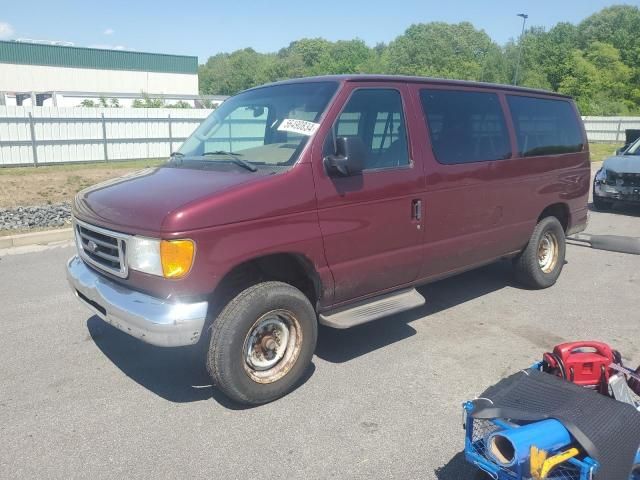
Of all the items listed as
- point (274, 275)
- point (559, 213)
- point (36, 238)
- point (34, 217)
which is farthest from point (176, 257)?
point (34, 217)

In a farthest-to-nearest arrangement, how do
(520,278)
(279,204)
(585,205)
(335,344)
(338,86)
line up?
1. (585,205)
2. (520,278)
3. (335,344)
4. (338,86)
5. (279,204)

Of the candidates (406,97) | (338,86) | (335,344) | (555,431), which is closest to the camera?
(555,431)

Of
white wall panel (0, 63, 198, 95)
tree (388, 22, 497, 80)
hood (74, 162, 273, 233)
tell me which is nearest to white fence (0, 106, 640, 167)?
hood (74, 162, 273, 233)

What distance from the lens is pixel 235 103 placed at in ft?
15.8

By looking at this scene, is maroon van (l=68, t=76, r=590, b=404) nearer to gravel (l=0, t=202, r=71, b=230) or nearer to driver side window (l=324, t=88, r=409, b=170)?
driver side window (l=324, t=88, r=409, b=170)

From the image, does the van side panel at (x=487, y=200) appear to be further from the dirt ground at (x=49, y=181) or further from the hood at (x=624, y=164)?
the dirt ground at (x=49, y=181)

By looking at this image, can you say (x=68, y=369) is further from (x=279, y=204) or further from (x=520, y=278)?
(x=520, y=278)

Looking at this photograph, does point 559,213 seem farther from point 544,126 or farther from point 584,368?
point 584,368

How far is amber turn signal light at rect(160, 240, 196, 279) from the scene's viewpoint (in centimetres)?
317

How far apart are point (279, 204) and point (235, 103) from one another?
1693 millimetres

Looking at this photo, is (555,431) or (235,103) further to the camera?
(235,103)

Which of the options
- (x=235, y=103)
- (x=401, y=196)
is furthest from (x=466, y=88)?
(x=235, y=103)

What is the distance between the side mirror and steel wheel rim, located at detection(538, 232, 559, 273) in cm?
333

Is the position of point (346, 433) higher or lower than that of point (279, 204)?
lower
